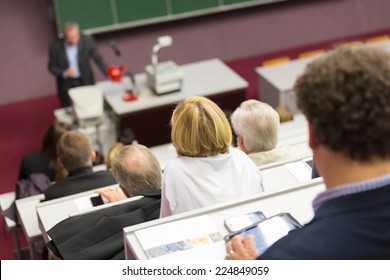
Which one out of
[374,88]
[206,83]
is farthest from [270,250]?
[206,83]

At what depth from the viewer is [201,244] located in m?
2.03

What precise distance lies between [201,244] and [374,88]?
A: 82cm

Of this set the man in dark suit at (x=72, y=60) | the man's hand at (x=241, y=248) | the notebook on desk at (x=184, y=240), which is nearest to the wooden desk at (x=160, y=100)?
the man in dark suit at (x=72, y=60)

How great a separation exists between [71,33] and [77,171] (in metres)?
3.14

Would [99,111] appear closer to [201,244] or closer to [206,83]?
[206,83]

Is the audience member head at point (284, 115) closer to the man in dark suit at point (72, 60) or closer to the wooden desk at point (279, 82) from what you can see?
the wooden desk at point (279, 82)

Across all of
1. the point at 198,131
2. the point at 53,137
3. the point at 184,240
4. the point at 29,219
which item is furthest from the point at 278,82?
the point at 184,240

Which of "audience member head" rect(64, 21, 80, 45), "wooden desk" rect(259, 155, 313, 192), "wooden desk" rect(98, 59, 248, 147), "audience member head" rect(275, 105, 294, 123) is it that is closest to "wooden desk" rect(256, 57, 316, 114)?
"wooden desk" rect(98, 59, 248, 147)

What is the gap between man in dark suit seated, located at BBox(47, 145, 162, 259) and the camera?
2.55 m

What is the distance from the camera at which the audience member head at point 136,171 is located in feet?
11.1

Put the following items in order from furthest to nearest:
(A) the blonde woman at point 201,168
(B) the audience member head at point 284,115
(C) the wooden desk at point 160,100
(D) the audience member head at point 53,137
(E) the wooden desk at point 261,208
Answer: (C) the wooden desk at point 160,100 → (B) the audience member head at point 284,115 → (D) the audience member head at point 53,137 → (A) the blonde woman at point 201,168 → (E) the wooden desk at point 261,208

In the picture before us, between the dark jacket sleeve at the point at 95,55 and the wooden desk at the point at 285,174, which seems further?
the dark jacket sleeve at the point at 95,55

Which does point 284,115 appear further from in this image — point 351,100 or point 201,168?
point 351,100

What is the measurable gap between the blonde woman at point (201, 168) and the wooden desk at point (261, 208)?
1.33 ft
